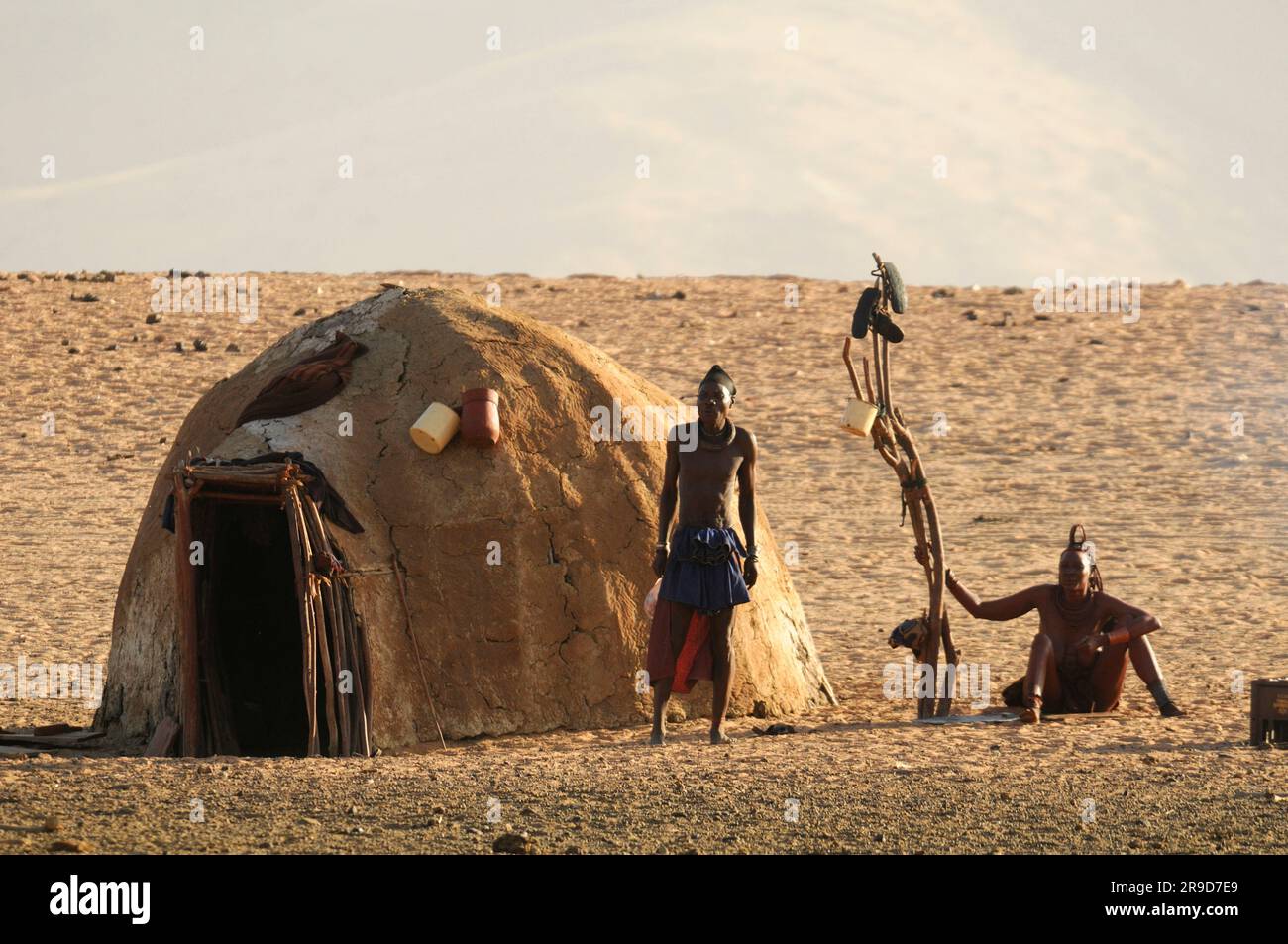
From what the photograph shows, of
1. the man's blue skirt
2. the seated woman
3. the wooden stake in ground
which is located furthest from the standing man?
the seated woman

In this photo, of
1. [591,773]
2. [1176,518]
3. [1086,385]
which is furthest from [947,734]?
[1086,385]

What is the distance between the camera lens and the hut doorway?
9188 millimetres

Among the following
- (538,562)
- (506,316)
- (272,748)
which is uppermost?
(506,316)

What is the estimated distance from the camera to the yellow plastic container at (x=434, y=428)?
9820mm

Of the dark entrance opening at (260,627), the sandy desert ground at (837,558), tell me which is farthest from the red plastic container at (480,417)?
the sandy desert ground at (837,558)

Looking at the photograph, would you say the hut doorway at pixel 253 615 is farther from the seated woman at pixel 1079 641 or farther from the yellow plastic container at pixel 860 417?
the seated woman at pixel 1079 641

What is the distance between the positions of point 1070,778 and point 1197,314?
88.1 ft

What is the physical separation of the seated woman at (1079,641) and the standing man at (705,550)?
1.58 m

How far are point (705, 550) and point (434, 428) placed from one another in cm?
165

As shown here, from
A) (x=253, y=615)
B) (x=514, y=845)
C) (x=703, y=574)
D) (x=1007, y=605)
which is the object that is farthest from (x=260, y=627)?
(x=1007, y=605)

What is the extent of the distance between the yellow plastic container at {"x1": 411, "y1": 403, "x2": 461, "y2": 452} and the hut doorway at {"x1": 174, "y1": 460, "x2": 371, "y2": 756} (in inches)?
27.9

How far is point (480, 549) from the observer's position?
9859mm

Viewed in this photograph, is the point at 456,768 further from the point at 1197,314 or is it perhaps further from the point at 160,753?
the point at 1197,314
